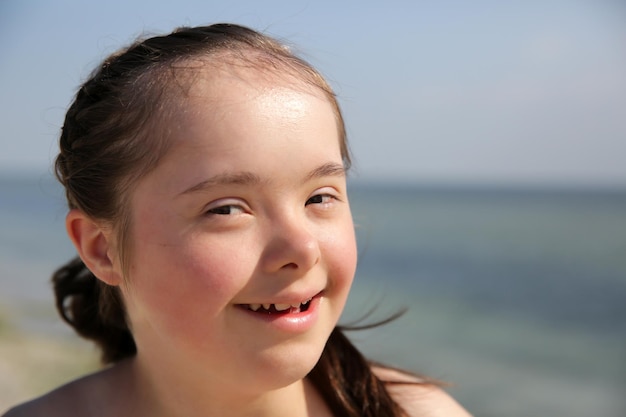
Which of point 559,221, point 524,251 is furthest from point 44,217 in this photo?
point 559,221

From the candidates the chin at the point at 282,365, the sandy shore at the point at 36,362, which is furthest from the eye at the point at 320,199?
the sandy shore at the point at 36,362

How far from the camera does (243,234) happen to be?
5.18 ft

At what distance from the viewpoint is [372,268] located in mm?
12797

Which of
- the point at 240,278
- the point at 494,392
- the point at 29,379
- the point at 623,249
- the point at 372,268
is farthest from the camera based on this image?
the point at 623,249

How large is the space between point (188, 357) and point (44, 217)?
56.3ft

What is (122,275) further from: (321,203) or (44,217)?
(44,217)

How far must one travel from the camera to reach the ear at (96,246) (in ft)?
6.03

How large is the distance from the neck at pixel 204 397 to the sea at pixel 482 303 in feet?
1.49

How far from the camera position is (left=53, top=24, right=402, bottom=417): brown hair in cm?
173

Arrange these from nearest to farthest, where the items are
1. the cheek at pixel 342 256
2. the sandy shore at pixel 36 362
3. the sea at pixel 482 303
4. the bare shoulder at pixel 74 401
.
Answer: the cheek at pixel 342 256
the bare shoulder at pixel 74 401
the sandy shore at pixel 36 362
the sea at pixel 482 303

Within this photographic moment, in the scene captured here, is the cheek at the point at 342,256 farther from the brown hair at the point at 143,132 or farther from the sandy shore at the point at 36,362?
the sandy shore at the point at 36,362

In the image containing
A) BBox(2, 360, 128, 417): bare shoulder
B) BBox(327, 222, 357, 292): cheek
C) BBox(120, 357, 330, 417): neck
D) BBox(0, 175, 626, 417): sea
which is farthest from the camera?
BBox(0, 175, 626, 417): sea

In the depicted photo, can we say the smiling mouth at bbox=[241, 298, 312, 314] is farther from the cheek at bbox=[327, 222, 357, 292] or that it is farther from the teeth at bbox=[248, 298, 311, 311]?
the cheek at bbox=[327, 222, 357, 292]

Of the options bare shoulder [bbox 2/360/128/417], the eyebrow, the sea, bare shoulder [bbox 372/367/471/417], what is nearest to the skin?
the eyebrow
